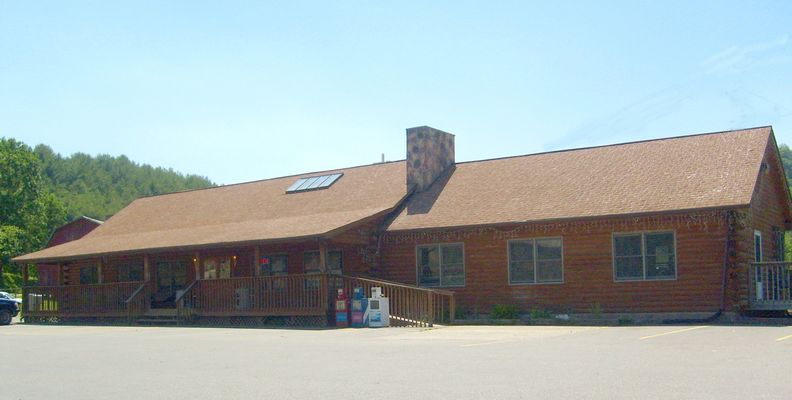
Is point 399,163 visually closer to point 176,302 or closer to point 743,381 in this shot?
point 176,302

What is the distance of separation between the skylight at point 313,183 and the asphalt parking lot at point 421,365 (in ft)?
40.4

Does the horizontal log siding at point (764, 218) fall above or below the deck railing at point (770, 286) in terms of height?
above

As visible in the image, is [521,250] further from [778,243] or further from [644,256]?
[778,243]

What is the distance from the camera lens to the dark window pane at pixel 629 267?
23.2 meters

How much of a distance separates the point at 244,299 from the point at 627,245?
11.2 meters

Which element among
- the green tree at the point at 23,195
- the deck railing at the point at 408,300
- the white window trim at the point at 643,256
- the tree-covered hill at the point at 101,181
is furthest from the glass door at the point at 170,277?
the tree-covered hill at the point at 101,181

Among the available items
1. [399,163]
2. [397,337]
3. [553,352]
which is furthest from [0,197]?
[553,352]

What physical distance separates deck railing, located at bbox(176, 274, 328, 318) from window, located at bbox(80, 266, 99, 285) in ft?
28.1

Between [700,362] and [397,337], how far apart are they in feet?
27.0

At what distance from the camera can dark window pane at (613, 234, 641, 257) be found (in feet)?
76.2

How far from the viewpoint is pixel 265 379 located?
38.3 feet

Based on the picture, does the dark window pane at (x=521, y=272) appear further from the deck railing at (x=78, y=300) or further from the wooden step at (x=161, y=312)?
the deck railing at (x=78, y=300)

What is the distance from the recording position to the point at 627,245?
23.4 meters

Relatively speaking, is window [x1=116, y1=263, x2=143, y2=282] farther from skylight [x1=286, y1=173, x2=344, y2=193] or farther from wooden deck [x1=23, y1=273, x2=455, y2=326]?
skylight [x1=286, y1=173, x2=344, y2=193]
